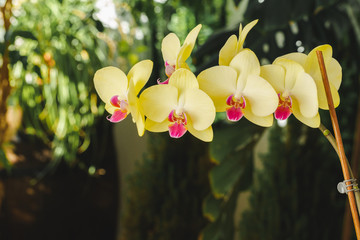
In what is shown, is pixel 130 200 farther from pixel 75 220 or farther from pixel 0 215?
pixel 0 215

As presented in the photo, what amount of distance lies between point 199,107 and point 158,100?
34 millimetres

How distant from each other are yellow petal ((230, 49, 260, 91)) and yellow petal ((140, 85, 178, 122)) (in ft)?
0.17

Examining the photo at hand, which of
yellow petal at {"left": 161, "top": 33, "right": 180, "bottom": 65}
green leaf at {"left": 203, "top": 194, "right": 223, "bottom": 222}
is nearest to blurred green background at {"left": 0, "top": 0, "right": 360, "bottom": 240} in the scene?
green leaf at {"left": 203, "top": 194, "right": 223, "bottom": 222}

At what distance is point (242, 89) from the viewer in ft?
1.03

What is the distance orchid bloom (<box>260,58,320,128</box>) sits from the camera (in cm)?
30

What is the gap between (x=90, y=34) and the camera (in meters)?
1.45

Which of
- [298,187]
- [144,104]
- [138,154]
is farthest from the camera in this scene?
[138,154]

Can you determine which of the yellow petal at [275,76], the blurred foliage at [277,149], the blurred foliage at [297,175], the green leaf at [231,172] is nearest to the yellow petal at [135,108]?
the yellow petal at [275,76]

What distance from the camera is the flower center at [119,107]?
0.32 metres

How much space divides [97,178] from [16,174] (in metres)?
0.38

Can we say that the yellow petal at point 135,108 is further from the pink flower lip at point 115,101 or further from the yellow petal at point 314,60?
the yellow petal at point 314,60

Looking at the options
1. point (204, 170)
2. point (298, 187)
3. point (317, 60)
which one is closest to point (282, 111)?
point (317, 60)

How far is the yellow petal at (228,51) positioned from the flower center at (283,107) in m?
0.05

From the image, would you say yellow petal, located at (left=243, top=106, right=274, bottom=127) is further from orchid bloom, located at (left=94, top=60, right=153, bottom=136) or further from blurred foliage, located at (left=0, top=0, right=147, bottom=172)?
blurred foliage, located at (left=0, top=0, right=147, bottom=172)
